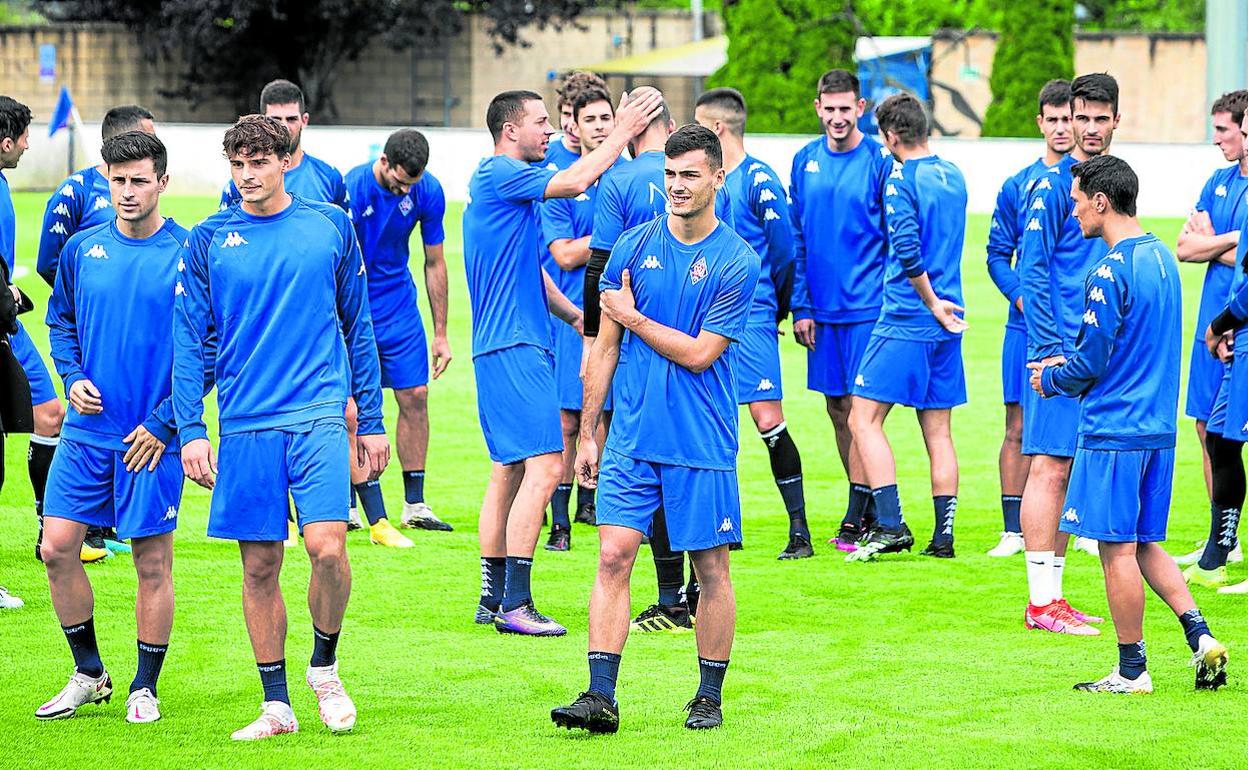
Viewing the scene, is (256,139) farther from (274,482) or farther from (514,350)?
(514,350)

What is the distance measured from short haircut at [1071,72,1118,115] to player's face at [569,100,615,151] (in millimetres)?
2074

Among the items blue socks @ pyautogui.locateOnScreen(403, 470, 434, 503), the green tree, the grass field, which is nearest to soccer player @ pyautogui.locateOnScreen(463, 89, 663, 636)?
the grass field

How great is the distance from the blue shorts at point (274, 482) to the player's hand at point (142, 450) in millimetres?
331

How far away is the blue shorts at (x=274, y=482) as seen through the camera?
556 centimetres

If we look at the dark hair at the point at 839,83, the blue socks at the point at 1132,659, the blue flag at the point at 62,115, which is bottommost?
the blue socks at the point at 1132,659

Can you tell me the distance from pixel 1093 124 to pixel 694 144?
235cm

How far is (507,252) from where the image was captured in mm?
7387

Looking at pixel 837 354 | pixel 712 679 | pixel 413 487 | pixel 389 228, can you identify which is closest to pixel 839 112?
pixel 837 354

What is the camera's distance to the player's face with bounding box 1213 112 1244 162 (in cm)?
816

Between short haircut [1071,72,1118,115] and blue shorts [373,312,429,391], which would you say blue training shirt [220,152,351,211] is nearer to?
blue shorts [373,312,429,391]

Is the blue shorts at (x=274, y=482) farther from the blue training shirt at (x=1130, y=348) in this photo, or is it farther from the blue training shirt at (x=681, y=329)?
the blue training shirt at (x=1130, y=348)

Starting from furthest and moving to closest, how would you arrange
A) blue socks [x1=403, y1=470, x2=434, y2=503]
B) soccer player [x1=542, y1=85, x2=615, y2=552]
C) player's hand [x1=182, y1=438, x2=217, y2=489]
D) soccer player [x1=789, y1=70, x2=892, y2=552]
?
blue socks [x1=403, y1=470, x2=434, y2=503], soccer player [x1=789, y1=70, x2=892, y2=552], soccer player [x1=542, y1=85, x2=615, y2=552], player's hand [x1=182, y1=438, x2=217, y2=489]

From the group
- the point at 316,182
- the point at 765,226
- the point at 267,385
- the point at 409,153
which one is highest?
the point at 409,153

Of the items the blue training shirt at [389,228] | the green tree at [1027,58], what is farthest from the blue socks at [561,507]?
the green tree at [1027,58]
